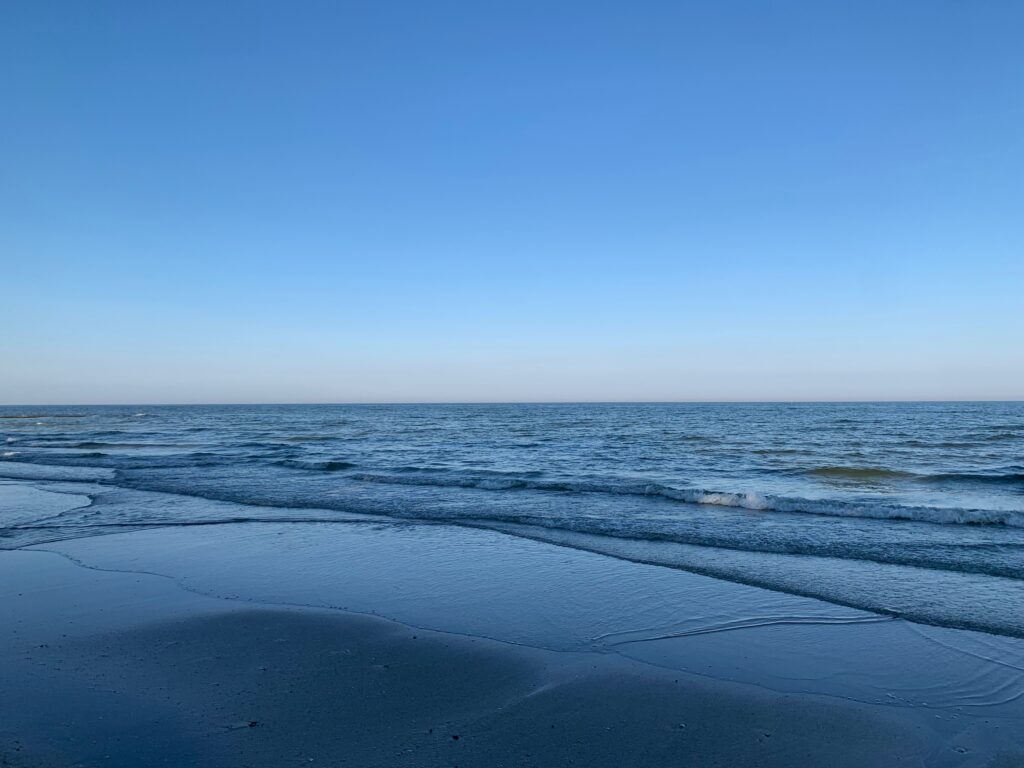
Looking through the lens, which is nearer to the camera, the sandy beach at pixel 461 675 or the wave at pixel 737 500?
the sandy beach at pixel 461 675

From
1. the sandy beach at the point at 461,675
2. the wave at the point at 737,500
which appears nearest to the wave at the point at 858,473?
the wave at the point at 737,500

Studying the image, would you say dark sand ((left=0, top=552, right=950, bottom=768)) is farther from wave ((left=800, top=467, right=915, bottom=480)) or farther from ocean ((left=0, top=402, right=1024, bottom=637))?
wave ((left=800, top=467, right=915, bottom=480))

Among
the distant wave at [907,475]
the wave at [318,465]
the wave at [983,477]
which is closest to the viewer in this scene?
the wave at [983,477]

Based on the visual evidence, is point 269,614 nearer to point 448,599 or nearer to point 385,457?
point 448,599

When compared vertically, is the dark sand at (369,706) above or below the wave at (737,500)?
above

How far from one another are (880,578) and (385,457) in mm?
23035

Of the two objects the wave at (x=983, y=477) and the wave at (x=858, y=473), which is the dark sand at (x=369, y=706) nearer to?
the wave at (x=858, y=473)

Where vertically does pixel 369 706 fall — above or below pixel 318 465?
above

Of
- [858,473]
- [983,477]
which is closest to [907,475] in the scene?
[858,473]

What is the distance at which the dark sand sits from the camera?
162 inches

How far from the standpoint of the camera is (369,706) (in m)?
4.85

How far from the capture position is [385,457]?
1131 inches

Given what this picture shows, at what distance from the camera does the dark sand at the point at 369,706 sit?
411 cm

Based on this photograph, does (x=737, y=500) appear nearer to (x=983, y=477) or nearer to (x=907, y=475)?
(x=907, y=475)
